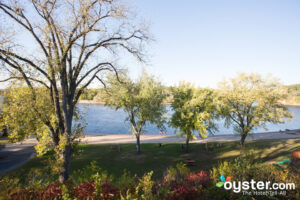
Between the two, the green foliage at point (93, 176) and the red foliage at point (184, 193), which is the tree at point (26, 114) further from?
the red foliage at point (184, 193)

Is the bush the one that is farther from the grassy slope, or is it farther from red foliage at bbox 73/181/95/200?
the grassy slope

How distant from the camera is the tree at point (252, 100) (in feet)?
63.3

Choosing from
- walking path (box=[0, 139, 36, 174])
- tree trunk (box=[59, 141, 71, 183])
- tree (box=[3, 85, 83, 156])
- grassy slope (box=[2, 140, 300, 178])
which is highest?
tree (box=[3, 85, 83, 156])

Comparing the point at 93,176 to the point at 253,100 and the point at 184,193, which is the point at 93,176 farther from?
the point at 253,100

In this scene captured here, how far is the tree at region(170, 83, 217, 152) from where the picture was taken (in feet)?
66.1

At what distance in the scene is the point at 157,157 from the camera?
19.9 m

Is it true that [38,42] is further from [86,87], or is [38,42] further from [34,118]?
[34,118]

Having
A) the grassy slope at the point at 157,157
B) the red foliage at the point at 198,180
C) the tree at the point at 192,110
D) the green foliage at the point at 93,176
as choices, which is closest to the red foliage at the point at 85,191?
the green foliage at the point at 93,176

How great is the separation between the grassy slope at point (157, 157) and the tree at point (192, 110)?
8.21 ft

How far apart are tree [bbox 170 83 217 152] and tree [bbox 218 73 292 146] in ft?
6.62

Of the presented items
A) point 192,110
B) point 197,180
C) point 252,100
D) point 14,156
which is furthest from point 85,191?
point 14,156

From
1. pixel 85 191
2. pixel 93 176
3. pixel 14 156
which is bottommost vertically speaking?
pixel 14 156

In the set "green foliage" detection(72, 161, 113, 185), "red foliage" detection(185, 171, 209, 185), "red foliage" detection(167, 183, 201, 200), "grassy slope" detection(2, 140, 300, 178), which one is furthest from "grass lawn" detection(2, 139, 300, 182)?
"red foliage" detection(167, 183, 201, 200)

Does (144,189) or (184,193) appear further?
(184,193)
